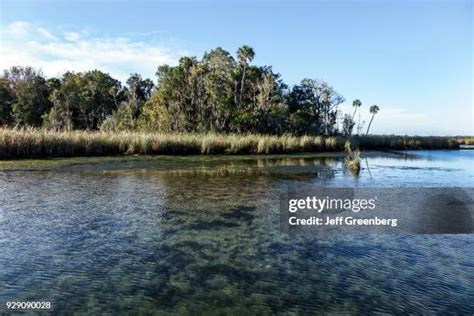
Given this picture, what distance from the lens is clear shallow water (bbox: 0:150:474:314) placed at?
355 centimetres

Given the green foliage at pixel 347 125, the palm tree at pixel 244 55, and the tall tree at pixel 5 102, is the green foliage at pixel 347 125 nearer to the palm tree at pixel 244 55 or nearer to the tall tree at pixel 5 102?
the palm tree at pixel 244 55

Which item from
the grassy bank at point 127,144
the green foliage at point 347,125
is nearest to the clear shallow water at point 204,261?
the grassy bank at point 127,144

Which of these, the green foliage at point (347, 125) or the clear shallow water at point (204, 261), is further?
the green foliage at point (347, 125)

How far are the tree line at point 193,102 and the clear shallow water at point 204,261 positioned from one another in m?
22.6

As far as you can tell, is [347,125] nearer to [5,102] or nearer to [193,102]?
[193,102]

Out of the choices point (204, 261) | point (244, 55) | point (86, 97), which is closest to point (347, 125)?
point (244, 55)

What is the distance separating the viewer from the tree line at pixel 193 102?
34.5m

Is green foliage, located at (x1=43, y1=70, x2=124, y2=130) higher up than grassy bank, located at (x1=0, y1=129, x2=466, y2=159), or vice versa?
green foliage, located at (x1=43, y1=70, x2=124, y2=130)

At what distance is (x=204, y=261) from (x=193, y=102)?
103 feet

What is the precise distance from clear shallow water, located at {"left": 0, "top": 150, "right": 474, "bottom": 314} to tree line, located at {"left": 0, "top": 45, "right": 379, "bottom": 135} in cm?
2259

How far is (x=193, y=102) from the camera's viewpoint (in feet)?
115

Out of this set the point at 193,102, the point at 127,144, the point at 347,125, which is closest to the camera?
the point at 127,144

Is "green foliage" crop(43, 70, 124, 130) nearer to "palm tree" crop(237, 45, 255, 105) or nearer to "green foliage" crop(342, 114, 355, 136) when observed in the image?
"palm tree" crop(237, 45, 255, 105)

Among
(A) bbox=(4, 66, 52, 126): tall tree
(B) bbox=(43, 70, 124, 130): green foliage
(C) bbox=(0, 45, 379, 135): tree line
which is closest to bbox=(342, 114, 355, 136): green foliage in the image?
(C) bbox=(0, 45, 379, 135): tree line
